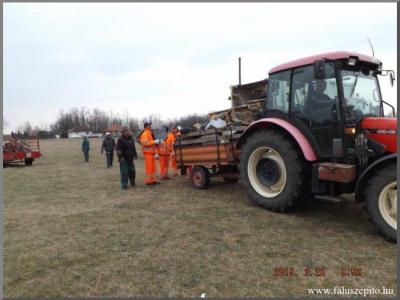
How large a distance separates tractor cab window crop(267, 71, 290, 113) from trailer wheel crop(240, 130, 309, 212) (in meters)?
0.50

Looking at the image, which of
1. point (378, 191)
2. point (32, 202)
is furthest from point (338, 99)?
point (32, 202)

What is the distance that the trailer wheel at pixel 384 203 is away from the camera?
175 inches

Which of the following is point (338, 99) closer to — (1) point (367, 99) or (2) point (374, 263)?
(1) point (367, 99)

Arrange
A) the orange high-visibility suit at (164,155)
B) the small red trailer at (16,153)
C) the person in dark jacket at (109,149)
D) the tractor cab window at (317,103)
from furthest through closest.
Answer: the small red trailer at (16,153)
the person in dark jacket at (109,149)
the orange high-visibility suit at (164,155)
the tractor cab window at (317,103)

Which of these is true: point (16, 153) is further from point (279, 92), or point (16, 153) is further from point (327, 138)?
point (327, 138)

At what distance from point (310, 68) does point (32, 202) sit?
6430 millimetres

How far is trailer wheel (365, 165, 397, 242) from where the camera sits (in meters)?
4.45

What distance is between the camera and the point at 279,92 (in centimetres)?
620

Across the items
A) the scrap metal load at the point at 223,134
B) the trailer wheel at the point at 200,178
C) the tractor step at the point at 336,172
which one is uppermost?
the scrap metal load at the point at 223,134

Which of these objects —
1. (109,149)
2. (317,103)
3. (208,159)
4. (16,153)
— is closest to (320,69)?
(317,103)

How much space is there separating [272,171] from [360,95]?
190cm

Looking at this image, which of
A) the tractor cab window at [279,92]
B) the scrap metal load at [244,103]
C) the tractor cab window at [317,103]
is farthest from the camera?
the scrap metal load at [244,103]

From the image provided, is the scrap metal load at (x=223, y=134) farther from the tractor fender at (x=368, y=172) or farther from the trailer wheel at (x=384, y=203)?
the trailer wheel at (x=384, y=203)

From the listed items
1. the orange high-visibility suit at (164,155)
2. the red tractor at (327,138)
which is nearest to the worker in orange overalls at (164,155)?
the orange high-visibility suit at (164,155)
